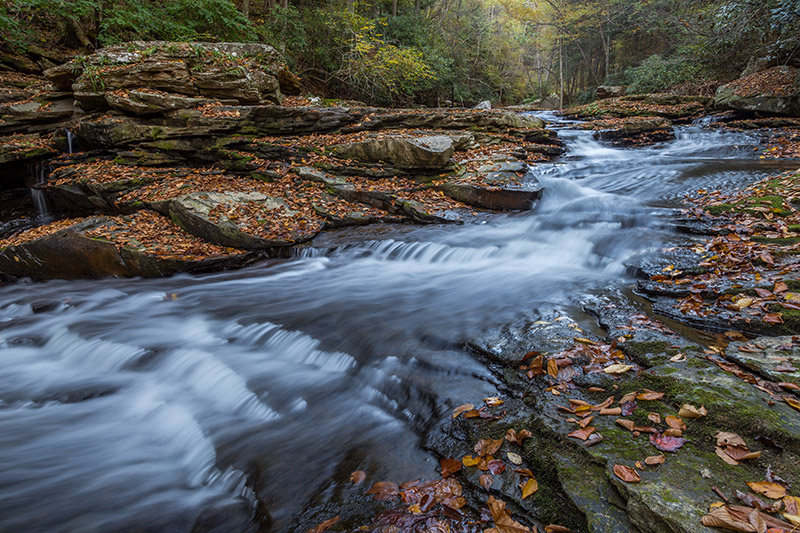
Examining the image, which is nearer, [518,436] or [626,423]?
[626,423]

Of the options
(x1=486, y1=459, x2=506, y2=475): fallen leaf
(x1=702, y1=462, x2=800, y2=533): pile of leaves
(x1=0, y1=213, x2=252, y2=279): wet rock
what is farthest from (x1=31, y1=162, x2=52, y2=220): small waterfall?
(x1=702, y1=462, x2=800, y2=533): pile of leaves

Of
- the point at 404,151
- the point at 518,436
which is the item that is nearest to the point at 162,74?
the point at 404,151

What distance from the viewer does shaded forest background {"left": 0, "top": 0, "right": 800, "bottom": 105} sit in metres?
11.8

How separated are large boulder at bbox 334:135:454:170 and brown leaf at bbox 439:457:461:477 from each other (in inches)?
283

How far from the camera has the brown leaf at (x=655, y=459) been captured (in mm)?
1858

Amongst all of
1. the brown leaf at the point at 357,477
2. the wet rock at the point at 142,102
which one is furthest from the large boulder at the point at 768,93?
the wet rock at the point at 142,102

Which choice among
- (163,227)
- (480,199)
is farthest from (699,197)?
(163,227)

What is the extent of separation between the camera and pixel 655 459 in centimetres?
187

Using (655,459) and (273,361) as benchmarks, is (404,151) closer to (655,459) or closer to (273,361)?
(273,361)

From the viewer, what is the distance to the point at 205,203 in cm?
712

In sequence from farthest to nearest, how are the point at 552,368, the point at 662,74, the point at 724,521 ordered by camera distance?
1. the point at 662,74
2. the point at 552,368
3. the point at 724,521

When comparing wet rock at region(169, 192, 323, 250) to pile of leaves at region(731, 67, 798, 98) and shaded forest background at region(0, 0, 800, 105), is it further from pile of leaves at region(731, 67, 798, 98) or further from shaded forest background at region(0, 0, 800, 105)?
pile of leaves at region(731, 67, 798, 98)

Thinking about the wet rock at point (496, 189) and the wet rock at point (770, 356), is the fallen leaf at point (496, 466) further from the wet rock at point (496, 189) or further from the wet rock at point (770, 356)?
the wet rock at point (496, 189)

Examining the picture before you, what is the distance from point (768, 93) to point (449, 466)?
15.5m
